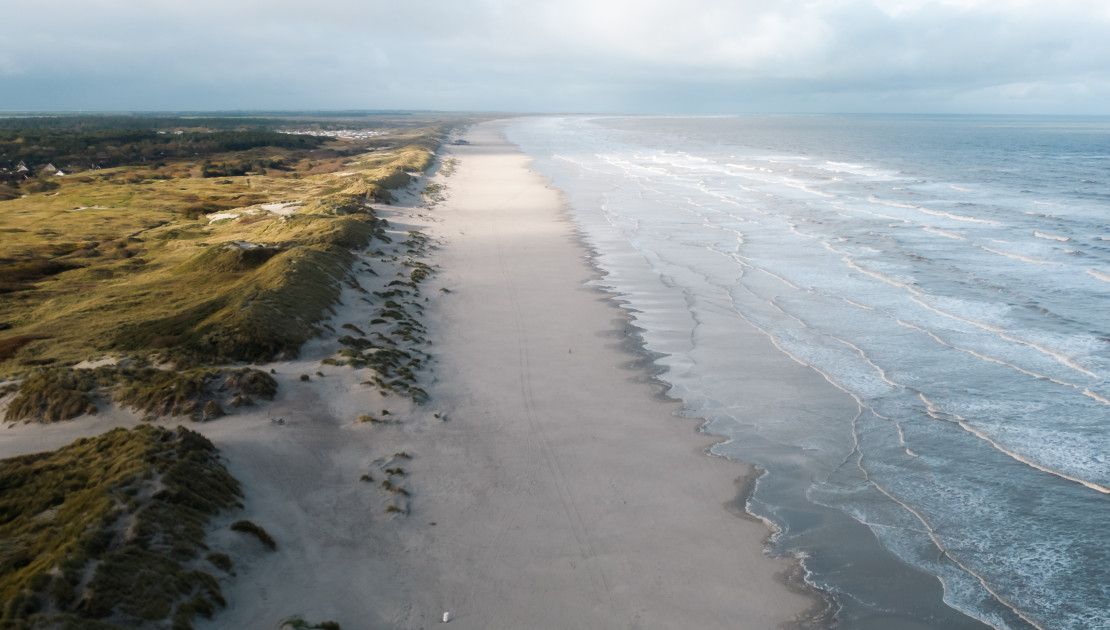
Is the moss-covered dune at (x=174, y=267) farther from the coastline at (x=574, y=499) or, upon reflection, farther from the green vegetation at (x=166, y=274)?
the coastline at (x=574, y=499)

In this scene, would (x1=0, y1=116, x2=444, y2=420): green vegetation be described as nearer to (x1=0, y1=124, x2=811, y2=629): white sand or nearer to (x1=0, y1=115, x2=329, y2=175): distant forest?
(x1=0, y1=124, x2=811, y2=629): white sand

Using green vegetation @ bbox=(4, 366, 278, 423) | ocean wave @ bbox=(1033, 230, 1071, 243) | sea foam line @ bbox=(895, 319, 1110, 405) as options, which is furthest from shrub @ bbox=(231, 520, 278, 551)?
ocean wave @ bbox=(1033, 230, 1071, 243)

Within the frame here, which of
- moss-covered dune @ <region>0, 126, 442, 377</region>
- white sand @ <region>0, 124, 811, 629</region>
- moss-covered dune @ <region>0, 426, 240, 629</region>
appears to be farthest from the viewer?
moss-covered dune @ <region>0, 126, 442, 377</region>

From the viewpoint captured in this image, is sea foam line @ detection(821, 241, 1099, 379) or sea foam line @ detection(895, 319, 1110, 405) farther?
sea foam line @ detection(821, 241, 1099, 379)

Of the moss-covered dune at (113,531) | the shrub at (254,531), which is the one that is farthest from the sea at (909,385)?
the moss-covered dune at (113,531)

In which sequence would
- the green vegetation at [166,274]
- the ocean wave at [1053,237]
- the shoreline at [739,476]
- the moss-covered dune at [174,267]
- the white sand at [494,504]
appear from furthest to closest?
the ocean wave at [1053,237]
the moss-covered dune at [174,267]
the green vegetation at [166,274]
the shoreline at [739,476]
the white sand at [494,504]

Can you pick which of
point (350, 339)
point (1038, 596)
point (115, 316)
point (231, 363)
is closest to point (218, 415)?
point (231, 363)
